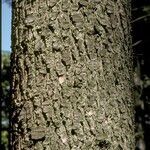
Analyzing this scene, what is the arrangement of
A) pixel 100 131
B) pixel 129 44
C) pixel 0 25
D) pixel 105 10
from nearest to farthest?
pixel 100 131, pixel 105 10, pixel 129 44, pixel 0 25

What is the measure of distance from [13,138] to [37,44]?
0.45 metres

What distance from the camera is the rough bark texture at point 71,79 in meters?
1.64

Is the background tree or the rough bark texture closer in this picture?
the rough bark texture

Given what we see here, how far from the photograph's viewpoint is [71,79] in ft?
5.48

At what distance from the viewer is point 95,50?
1706 mm

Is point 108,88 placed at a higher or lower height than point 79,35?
lower

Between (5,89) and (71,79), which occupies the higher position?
(5,89)

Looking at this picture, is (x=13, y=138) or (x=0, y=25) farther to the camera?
(x=0, y=25)

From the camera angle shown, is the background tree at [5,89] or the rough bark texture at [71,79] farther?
the background tree at [5,89]

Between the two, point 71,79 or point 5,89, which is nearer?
point 71,79

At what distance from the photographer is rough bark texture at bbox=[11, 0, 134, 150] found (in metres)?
1.64

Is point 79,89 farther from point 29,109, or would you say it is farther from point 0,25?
point 0,25

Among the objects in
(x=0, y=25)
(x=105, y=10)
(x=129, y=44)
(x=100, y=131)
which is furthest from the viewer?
(x=0, y=25)

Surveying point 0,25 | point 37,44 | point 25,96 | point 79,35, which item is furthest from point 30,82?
point 0,25
